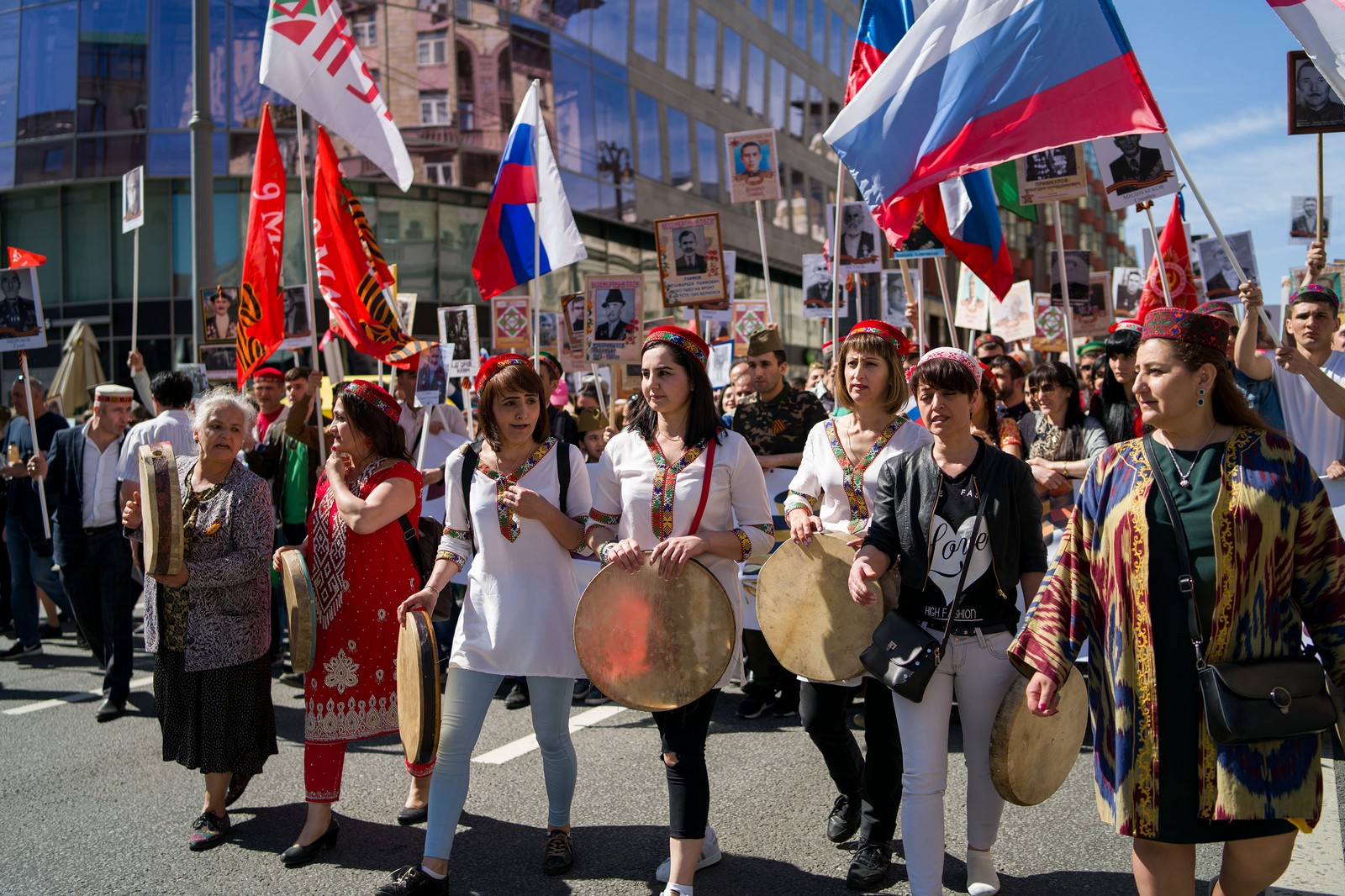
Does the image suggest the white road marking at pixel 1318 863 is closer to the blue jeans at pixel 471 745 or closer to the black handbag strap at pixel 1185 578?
the black handbag strap at pixel 1185 578

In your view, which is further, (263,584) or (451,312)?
(451,312)

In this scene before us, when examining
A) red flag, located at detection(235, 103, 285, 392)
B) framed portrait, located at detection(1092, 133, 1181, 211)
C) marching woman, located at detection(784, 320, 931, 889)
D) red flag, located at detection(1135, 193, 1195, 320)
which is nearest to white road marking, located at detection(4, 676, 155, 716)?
red flag, located at detection(235, 103, 285, 392)

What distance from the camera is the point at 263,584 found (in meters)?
4.89

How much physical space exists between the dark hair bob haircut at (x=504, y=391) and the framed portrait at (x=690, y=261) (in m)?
5.58

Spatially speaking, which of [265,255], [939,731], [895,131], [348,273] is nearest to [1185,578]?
[939,731]

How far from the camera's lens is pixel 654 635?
13.0ft

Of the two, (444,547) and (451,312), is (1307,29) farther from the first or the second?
(451,312)

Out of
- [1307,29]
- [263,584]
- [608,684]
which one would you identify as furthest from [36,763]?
[1307,29]

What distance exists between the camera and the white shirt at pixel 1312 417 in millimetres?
5914

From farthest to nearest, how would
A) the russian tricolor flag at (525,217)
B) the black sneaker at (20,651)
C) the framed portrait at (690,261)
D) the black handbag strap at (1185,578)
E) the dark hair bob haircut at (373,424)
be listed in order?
the framed portrait at (690,261) < the black sneaker at (20,651) < the russian tricolor flag at (525,217) < the dark hair bob haircut at (373,424) < the black handbag strap at (1185,578)

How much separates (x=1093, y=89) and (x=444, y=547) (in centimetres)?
347

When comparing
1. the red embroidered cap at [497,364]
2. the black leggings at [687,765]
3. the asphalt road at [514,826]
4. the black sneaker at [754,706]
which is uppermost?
the red embroidered cap at [497,364]

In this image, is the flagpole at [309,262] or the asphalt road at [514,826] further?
the flagpole at [309,262]

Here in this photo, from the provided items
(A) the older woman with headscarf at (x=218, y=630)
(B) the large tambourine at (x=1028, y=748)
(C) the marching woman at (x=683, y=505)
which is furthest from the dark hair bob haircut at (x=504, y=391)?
(B) the large tambourine at (x=1028, y=748)
